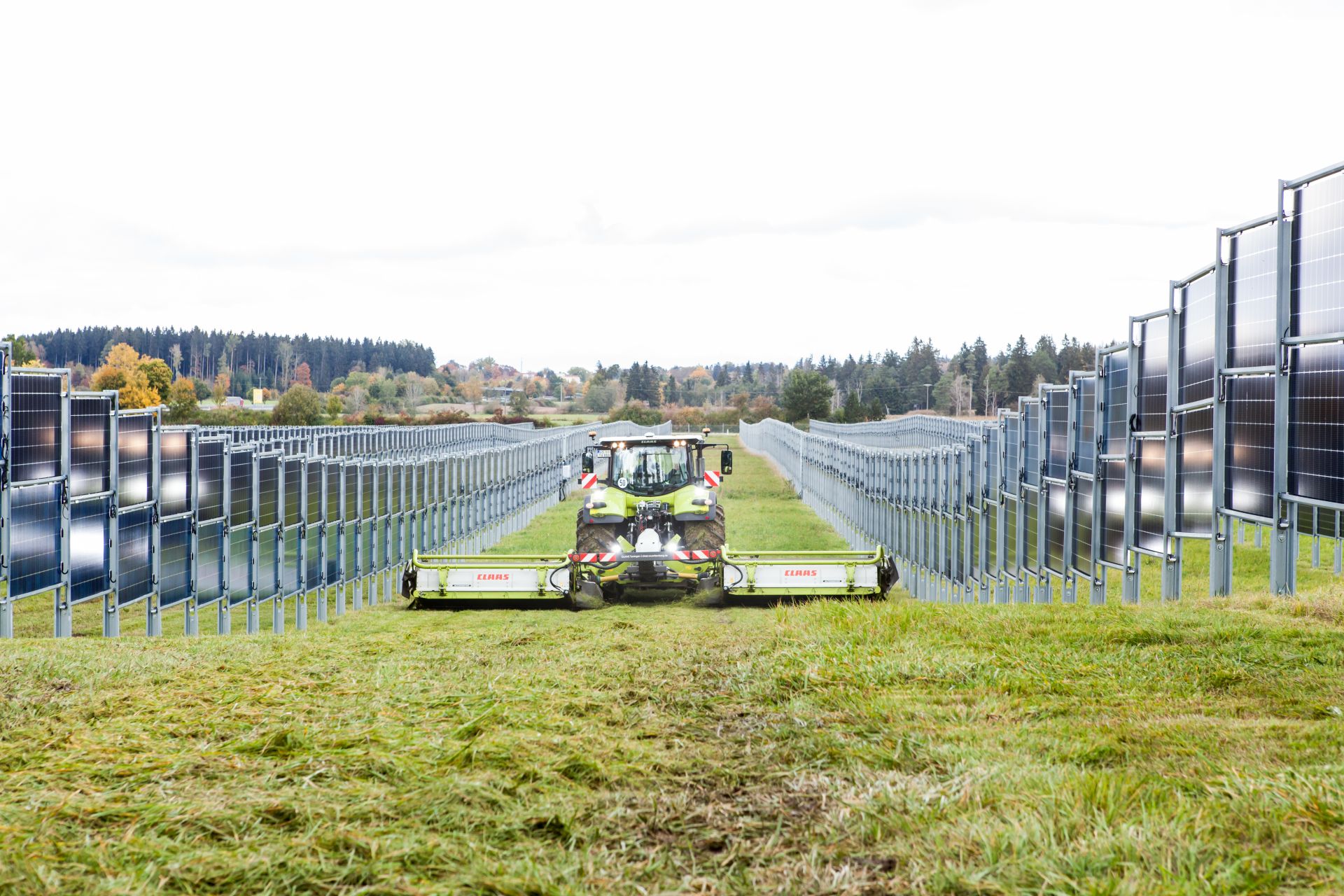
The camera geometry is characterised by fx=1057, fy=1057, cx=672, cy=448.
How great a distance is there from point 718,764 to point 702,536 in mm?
11246

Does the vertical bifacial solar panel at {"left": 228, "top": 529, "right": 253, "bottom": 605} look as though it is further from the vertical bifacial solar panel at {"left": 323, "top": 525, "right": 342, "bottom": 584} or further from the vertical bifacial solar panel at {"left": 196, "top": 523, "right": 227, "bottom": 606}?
the vertical bifacial solar panel at {"left": 323, "top": 525, "right": 342, "bottom": 584}

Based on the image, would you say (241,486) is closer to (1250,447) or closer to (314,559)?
(314,559)

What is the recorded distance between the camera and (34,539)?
987 centimetres

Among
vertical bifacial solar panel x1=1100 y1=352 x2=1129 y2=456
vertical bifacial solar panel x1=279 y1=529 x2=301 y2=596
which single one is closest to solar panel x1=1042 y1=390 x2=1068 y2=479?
vertical bifacial solar panel x1=1100 y1=352 x2=1129 y2=456

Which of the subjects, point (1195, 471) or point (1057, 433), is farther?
point (1057, 433)

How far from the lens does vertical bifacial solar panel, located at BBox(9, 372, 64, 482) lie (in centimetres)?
962

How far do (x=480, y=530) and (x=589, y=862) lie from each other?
21024 mm

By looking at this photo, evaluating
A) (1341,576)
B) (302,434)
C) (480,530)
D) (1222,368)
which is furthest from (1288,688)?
(302,434)

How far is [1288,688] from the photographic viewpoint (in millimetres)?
5699

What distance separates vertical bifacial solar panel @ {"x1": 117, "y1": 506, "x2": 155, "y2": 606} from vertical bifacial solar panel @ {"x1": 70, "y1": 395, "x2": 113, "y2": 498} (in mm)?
452

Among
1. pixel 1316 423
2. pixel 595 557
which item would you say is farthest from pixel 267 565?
pixel 1316 423

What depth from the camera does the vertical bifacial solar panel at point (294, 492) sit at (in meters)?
14.1

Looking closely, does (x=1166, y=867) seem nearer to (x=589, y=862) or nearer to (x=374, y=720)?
(x=589, y=862)

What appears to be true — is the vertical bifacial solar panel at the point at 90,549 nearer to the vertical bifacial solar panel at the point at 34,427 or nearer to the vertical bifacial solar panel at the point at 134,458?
the vertical bifacial solar panel at the point at 134,458
